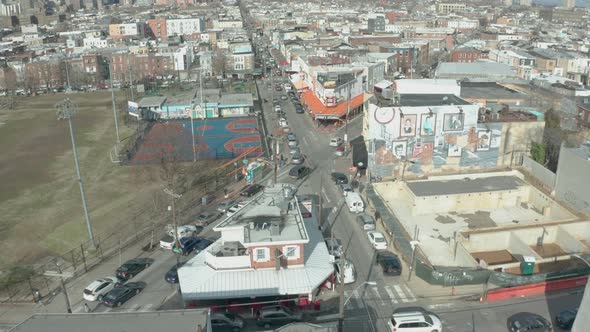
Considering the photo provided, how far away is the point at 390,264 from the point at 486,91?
26.4 metres

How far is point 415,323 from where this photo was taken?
59.1 feet

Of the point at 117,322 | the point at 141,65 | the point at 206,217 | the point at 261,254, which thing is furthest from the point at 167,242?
the point at 141,65

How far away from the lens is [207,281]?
65.8 feet

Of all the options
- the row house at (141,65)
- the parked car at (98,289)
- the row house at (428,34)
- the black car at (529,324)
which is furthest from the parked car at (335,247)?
the row house at (428,34)

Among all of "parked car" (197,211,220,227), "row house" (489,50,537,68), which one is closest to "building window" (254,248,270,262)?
"parked car" (197,211,220,227)

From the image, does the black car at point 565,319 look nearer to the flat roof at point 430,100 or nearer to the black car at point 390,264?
the black car at point 390,264

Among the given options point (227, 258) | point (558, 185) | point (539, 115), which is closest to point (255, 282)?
point (227, 258)

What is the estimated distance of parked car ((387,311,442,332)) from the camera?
17.9m

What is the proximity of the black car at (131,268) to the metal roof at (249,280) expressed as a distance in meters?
3.30

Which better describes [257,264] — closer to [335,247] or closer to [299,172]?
[335,247]

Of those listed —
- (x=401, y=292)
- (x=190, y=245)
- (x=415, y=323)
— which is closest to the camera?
(x=415, y=323)

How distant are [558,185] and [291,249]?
58.4 ft

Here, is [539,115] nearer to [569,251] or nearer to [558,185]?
[558,185]

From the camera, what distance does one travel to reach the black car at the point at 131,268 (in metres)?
22.6
